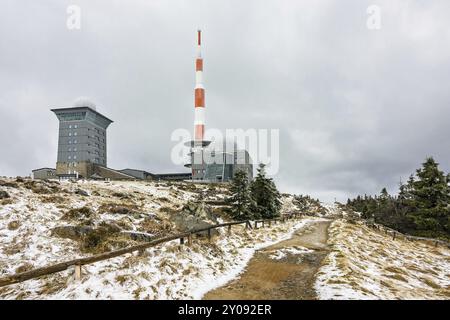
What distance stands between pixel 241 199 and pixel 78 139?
253ft

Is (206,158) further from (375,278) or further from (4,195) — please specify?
(375,278)

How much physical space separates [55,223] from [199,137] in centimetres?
6995

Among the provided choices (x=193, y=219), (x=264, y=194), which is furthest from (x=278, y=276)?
(x=264, y=194)

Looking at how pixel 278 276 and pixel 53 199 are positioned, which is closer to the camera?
pixel 278 276

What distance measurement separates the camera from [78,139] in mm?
88938

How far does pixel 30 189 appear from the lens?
22.9 meters

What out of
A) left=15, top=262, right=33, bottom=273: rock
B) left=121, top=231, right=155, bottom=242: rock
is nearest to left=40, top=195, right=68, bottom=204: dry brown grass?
left=121, top=231, right=155, bottom=242: rock

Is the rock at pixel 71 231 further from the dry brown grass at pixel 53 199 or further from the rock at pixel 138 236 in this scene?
the dry brown grass at pixel 53 199

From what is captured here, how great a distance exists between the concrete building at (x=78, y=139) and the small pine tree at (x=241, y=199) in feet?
221

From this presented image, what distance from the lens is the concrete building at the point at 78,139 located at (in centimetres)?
8625

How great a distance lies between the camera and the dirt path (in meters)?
9.99

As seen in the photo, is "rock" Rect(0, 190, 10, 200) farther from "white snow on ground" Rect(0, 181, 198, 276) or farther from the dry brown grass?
the dry brown grass

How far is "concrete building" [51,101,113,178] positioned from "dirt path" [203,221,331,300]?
8174 cm
